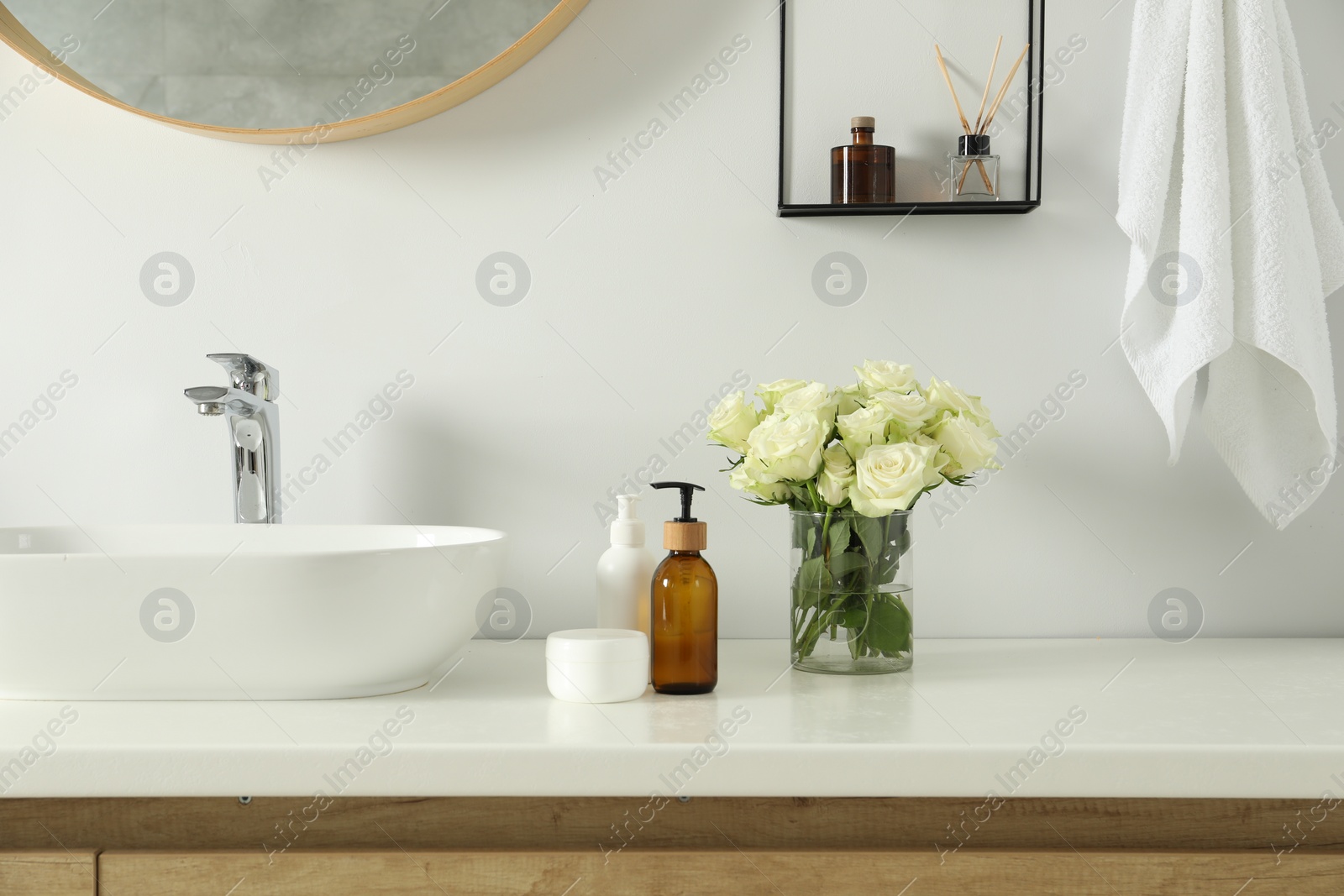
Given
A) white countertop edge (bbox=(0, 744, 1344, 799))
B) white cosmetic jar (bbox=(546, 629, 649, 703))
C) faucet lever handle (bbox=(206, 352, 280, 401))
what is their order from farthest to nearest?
1. faucet lever handle (bbox=(206, 352, 280, 401))
2. white cosmetic jar (bbox=(546, 629, 649, 703))
3. white countertop edge (bbox=(0, 744, 1344, 799))

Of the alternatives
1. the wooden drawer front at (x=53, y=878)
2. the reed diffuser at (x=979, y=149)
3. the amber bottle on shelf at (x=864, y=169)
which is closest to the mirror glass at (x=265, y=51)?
the amber bottle on shelf at (x=864, y=169)

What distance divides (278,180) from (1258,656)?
45.2 inches

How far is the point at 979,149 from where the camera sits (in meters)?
1.02

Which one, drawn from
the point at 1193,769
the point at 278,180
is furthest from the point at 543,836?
the point at 278,180

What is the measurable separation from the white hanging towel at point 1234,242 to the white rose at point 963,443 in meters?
0.27

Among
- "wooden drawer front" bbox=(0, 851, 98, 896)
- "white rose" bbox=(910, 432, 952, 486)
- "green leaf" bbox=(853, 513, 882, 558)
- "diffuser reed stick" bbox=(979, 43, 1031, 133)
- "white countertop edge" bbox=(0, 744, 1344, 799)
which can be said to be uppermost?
"diffuser reed stick" bbox=(979, 43, 1031, 133)

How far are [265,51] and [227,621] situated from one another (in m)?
0.69

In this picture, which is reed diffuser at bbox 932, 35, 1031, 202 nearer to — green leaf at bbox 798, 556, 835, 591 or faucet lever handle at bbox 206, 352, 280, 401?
green leaf at bbox 798, 556, 835, 591

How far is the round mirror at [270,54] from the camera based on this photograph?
3.47 feet

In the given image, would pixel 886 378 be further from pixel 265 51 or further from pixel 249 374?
pixel 265 51

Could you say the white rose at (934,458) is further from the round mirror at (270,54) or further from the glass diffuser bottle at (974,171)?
the round mirror at (270,54)

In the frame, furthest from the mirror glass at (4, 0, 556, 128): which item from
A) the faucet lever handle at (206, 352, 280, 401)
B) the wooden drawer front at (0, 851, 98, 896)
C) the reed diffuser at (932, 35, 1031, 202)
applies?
the wooden drawer front at (0, 851, 98, 896)

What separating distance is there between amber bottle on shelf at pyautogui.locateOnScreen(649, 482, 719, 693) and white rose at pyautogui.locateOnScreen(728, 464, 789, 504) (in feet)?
0.23

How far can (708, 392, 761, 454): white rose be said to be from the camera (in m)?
0.85
